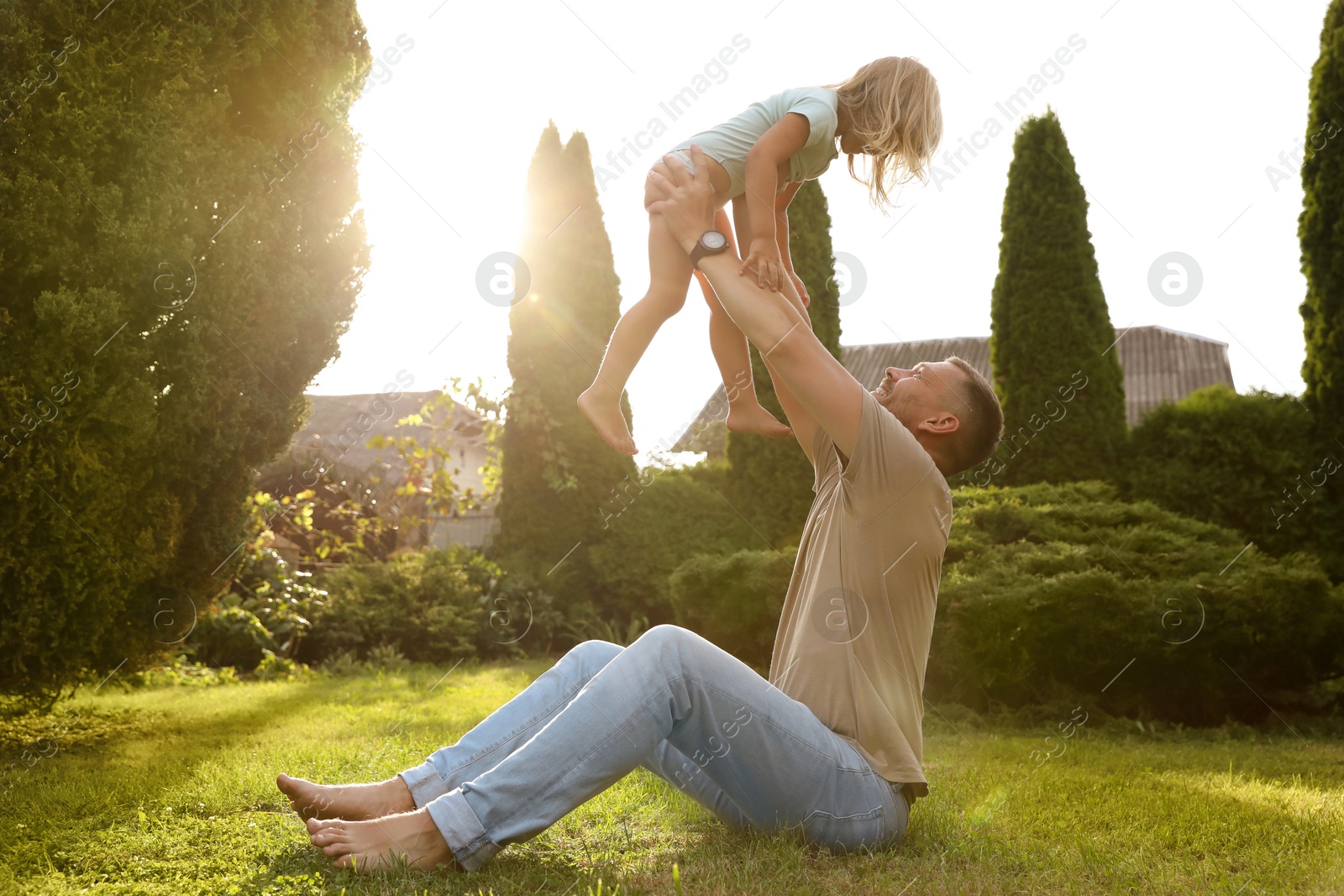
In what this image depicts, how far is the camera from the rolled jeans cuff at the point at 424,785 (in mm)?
2195

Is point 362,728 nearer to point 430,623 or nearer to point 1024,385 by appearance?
point 430,623

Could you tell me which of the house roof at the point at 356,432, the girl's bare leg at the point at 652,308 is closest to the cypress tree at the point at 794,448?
the house roof at the point at 356,432

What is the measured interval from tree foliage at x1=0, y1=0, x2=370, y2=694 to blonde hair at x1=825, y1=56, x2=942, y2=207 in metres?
3.15

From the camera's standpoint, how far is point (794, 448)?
29.6 ft

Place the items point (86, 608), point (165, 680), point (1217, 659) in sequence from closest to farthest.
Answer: point (86, 608) < point (1217, 659) < point (165, 680)

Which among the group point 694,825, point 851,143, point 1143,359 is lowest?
point 694,825

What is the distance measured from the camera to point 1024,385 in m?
8.52

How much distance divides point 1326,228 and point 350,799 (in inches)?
321

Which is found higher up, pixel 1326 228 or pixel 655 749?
pixel 1326 228

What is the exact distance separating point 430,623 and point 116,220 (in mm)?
4810

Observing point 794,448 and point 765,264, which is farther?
point 794,448

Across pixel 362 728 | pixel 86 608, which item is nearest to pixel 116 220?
pixel 86 608

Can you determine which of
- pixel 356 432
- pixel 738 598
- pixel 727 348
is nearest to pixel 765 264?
pixel 727 348

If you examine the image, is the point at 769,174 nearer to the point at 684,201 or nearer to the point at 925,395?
the point at 684,201
